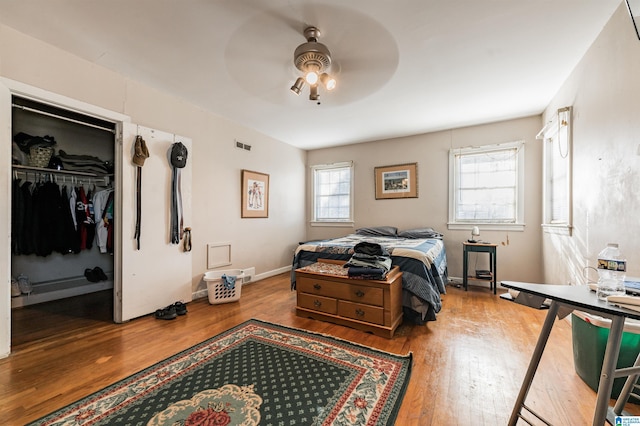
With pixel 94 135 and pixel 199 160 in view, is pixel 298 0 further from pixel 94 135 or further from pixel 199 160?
pixel 94 135

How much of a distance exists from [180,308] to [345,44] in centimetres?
307

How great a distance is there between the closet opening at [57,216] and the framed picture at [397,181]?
386 centimetres

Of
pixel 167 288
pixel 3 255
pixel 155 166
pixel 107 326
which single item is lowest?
pixel 107 326

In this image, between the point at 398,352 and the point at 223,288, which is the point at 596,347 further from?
the point at 223,288

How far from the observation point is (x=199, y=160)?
11.2 feet

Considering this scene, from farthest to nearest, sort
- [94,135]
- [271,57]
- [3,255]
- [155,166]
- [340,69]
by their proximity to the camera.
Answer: [94,135]
[155,166]
[340,69]
[271,57]
[3,255]

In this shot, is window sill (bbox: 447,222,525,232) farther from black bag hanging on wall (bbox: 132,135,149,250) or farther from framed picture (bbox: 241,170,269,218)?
black bag hanging on wall (bbox: 132,135,149,250)

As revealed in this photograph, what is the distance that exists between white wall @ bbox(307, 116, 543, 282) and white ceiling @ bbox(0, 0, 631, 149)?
663mm

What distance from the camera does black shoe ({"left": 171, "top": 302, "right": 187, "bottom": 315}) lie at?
111 inches

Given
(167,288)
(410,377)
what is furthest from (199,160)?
(410,377)

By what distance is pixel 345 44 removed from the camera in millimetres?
2084

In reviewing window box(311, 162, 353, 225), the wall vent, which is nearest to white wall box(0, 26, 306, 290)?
the wall vent

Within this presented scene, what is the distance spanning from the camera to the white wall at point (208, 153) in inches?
85.0

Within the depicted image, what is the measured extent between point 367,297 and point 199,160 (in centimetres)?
272
